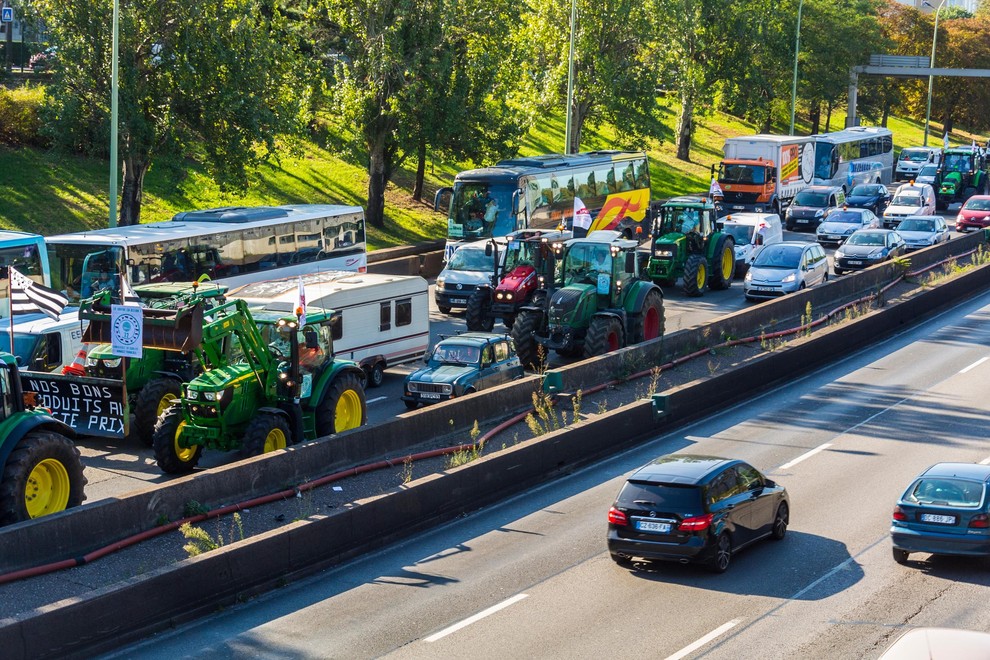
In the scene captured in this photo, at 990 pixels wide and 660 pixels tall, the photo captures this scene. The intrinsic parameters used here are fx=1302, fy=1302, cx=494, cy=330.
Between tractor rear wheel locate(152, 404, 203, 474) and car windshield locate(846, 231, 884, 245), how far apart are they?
2956cm

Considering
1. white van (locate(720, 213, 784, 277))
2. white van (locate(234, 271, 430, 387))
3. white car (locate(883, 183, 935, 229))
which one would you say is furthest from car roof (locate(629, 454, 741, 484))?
white car (locate(883, 183, 935, 229))

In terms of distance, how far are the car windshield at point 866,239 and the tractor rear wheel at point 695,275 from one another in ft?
25.1

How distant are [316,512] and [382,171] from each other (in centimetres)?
3123

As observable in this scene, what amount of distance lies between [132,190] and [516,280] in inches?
528

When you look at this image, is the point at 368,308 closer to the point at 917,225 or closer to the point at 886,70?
the point at 917,225

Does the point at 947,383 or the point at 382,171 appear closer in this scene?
the point at 947,383

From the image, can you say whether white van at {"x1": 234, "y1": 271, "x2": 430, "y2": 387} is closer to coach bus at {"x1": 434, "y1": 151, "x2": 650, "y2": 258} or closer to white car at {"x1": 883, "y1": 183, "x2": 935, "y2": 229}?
coach bus at {"x1": 434, "y1": 151, "x2": 650, "y2": 258}

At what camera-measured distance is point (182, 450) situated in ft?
67.8

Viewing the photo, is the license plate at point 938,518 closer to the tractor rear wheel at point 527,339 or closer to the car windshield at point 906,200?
the tractor rear wheel at point 527,339

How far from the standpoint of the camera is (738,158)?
57406 millimetres

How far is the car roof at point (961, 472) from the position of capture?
17.3 m

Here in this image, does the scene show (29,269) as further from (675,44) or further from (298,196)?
(675,44)

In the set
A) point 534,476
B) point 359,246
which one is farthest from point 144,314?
point 359,246

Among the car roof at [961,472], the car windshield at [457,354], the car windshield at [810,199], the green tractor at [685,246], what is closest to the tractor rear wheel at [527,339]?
the car windshield at [457,354]
